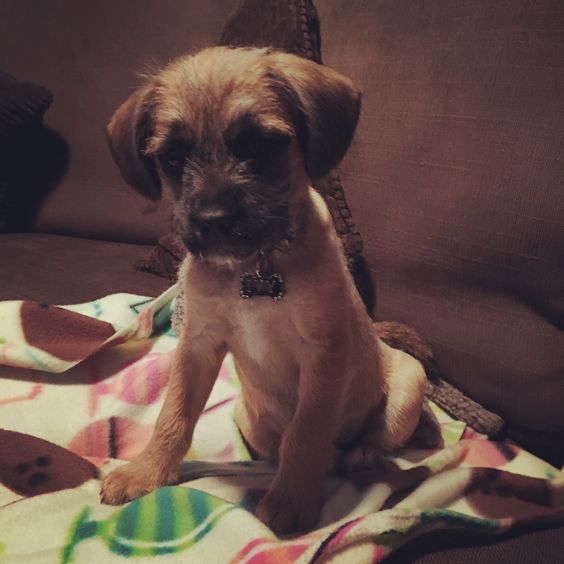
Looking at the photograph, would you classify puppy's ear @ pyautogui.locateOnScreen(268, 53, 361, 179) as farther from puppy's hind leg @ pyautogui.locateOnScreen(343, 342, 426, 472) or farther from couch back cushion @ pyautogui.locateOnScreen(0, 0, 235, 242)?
couch back cushion @ pyautogui.locateOnScreen(0, 0, 235, 242)

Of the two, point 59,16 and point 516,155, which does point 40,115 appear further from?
point 516,155

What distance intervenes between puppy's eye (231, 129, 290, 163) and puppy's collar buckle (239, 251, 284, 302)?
0.21 metres

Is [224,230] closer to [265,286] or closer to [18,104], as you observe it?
[265,286]

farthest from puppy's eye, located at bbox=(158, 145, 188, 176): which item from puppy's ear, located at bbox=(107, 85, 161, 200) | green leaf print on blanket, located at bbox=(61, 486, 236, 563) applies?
green leaf print on blanket, located at bbox=(61, 486, 236, 563)

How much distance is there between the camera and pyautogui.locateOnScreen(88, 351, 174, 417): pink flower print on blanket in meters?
1.49

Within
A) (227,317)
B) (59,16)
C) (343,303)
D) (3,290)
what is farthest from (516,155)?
(59,16)

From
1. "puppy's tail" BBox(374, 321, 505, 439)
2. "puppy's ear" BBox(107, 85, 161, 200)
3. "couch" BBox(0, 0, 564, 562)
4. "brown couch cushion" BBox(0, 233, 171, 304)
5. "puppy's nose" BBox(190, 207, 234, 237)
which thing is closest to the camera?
"puppy's nose" BBox(190, 207, 234, 237)

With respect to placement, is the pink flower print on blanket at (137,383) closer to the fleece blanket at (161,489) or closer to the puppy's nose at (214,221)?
the fleece blanket at (161,489)

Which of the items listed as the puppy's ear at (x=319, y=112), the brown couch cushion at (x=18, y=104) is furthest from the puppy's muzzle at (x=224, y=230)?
the brown couch cushion at (x=18, y=104)

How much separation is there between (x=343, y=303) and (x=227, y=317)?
27 cm

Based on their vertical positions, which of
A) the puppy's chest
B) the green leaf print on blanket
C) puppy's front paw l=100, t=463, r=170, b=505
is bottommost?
puppy's front paw l=100, t=463, r=170, b=505

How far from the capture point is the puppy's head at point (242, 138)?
40.4 inches

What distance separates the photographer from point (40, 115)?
2416 millimetres

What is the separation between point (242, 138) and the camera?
3.44 ft
